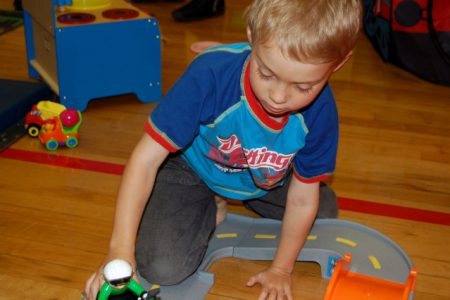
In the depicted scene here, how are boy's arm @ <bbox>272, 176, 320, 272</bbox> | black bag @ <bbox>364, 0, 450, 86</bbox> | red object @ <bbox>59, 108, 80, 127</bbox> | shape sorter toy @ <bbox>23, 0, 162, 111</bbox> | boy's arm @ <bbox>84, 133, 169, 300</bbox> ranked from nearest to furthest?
boy's arm @ <bbox>84, 133, 169, 300</bbox>, boy's arm @ <bbox>272, 176, 320, 272</bbox>, red object @ <bbox>59, 108, 80, 127</bbox>, shape sorter toy @ <bbox>23, 0, 162, 111</bbox>, black bag @ <bbox>364, 0, 450, 86</bbox>

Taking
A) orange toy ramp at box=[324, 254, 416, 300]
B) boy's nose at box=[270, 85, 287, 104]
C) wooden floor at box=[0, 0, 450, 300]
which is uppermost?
boy's nose at box=[270, 85, 287, 104]

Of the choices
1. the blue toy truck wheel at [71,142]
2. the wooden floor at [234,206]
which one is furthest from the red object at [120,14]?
the blue toy truck wheel at [71,142]

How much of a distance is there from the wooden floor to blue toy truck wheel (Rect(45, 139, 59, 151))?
2cm

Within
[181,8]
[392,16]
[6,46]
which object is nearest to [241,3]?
[181,8]

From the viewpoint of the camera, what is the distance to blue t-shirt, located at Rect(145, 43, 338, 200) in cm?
99

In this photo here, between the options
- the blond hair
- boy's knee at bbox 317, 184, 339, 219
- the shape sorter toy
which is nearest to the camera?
the blond hair

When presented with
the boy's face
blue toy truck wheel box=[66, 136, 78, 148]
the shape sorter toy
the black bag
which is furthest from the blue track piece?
the black bag

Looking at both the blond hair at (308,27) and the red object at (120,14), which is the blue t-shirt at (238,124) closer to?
the blond hair at (308,27)

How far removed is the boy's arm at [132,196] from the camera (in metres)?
0.93

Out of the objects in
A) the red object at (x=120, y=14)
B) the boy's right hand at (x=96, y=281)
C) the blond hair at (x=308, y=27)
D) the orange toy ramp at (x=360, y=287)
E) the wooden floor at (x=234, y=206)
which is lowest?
the wooden floor at (x=234, y=206)

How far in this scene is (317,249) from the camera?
1215 millimetres

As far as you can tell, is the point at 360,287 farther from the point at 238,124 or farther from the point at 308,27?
the point at 308,27

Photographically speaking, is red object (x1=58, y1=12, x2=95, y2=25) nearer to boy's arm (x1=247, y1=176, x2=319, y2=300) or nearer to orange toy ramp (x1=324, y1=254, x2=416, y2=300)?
boy's arm (x1=247, y1=176, x2=319, y2=300)

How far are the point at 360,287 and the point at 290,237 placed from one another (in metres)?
0.16
